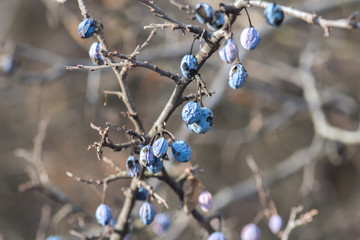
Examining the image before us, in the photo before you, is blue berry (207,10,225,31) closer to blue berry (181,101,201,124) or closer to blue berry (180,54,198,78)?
blue berry (180,54,198,78)

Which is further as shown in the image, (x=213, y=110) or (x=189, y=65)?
(x=213, y=110)

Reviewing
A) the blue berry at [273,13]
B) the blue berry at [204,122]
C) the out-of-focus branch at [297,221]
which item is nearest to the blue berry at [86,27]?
the blue berry at [204,122]

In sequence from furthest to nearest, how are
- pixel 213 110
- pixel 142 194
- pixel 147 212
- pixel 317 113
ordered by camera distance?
pixel 213 110 → pixel 317 113 → pixel 142 194 → pixel 147 212

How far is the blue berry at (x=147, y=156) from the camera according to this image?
1.25 m

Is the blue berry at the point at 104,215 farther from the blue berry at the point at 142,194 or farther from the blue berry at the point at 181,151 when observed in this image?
the blue berry at the point at 181,151

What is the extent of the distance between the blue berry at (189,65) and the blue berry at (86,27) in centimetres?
39

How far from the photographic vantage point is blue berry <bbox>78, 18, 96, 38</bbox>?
1.38 metres

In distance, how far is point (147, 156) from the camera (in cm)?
124

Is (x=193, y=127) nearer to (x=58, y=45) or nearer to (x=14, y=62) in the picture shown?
(x=14, y=62)

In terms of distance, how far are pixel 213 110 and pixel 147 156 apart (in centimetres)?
340

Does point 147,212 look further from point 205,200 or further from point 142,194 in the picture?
point 205,200

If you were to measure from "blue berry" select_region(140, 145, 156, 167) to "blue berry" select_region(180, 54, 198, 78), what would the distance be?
258mm

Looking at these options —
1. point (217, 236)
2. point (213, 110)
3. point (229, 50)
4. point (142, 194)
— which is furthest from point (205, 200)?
point (213, 110)

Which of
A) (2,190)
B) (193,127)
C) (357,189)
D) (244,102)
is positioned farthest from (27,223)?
(193,127)
